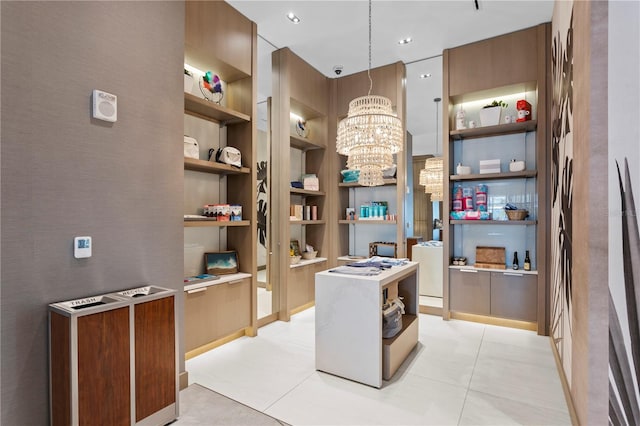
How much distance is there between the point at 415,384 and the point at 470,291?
2.01m

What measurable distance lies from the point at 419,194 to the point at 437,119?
1.52 metres

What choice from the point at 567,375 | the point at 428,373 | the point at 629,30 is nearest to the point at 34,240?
the point at 428,373

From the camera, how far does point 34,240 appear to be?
1.83m

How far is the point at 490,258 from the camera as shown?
420cm

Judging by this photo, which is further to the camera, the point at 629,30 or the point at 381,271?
the point at 381,271

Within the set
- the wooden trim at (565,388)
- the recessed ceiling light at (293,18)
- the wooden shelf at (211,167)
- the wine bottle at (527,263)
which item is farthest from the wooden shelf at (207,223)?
the wine bottle at (527,263)

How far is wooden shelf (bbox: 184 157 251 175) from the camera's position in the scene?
3.04 m

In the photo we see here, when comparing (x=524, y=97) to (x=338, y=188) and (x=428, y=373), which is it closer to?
(x=338, y=188)

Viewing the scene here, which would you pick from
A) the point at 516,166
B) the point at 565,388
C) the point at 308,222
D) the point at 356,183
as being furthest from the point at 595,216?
the point at 308,222

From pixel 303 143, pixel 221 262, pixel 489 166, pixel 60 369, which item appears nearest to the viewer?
pixel 60 369

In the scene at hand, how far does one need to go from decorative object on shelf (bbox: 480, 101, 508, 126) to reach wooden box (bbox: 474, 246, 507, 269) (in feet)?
5.16

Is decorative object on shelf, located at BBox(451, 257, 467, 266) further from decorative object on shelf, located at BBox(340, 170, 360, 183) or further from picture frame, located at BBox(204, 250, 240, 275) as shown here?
picture frame, located at BBox(204, 250, 240, 275)

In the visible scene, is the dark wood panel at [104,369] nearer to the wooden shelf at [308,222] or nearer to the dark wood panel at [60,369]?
the dark wood panel at [60,369]

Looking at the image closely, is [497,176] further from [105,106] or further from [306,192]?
[105,106]
